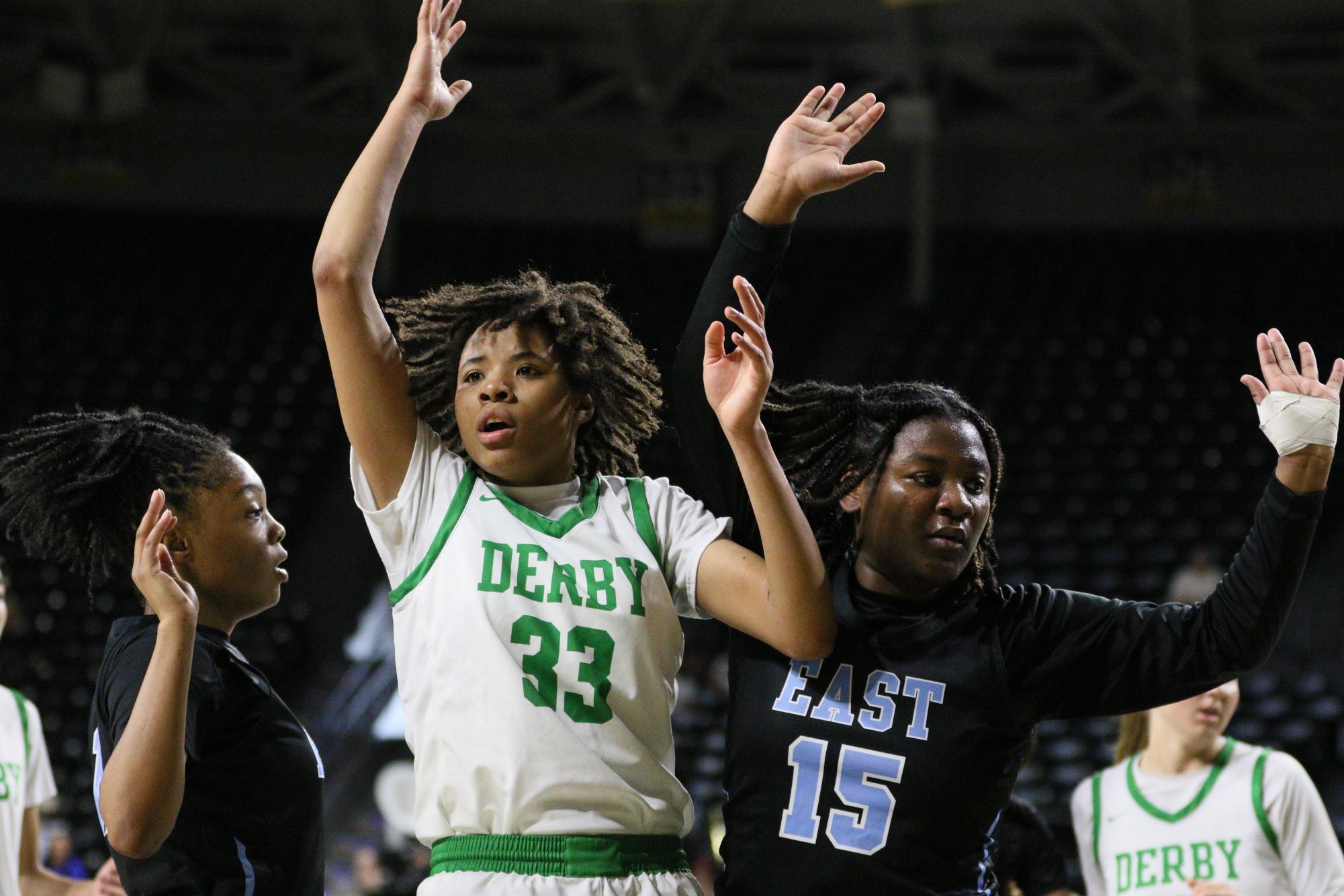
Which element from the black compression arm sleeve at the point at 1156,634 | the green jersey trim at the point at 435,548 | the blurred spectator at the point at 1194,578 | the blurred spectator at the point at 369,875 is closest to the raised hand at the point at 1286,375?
the black compression arm sleeve at the point at 1156,634

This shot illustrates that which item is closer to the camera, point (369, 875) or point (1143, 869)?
point (1143, 869)

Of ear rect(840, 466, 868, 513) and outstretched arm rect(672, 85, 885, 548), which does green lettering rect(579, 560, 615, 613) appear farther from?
ear rect(840, 466, 868, 513)

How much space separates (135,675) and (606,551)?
85 cm

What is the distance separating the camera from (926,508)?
2748 mm

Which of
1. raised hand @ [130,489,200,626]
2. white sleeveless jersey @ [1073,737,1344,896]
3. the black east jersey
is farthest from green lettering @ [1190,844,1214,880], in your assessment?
raised hand @ [130,489,200,626]

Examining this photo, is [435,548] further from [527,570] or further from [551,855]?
[551,855]

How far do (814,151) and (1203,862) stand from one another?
263cm

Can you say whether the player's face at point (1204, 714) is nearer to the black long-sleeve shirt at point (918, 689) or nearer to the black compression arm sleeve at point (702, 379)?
the black long-sleeve shirt at point (918, 689)

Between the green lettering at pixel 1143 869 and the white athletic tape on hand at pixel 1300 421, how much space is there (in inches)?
88.2

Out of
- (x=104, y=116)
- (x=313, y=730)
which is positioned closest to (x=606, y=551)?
(x=313, y=730)

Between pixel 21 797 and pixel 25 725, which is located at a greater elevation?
pixel 25 725

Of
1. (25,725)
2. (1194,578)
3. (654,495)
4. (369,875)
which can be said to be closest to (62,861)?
(369,875)

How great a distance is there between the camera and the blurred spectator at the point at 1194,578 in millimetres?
9703

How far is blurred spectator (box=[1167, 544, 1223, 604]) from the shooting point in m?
9.70
